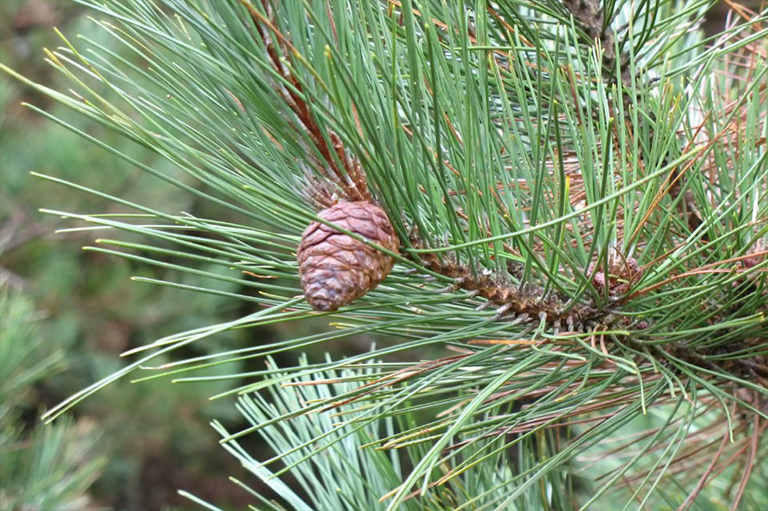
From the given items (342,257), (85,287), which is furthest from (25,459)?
(85,287)

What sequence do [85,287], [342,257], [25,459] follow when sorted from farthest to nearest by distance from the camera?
1. [85,287]
2. [25,459]
3. [342,257]

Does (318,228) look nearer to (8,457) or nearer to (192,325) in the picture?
(8,457)

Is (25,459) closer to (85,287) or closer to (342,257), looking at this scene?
(342,257)

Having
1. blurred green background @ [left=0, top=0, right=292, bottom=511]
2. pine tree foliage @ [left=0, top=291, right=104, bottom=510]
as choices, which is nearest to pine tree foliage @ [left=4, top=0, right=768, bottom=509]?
pine tree foliage @ [left=0, top=291, right=104, bottom=510]

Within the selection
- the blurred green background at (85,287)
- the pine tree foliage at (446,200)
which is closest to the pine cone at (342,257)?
the pine tree foliage at (446,200)

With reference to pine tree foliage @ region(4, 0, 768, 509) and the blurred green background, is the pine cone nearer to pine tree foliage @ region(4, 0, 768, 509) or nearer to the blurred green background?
pine tree foliage @ region(4, 0, 768, 509)

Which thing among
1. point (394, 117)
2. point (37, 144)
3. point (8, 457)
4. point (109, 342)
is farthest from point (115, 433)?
point (394, 117)

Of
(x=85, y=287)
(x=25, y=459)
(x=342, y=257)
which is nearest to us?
(x=342, y=257)

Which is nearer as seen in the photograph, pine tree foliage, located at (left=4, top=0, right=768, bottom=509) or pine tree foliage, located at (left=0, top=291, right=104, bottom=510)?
pine tree foliage, located at (left=4, top=0, right=768, bottom=509)

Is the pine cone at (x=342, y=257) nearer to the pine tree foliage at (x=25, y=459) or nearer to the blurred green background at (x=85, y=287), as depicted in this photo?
the pine tree foliage at (x=25, y=459)
